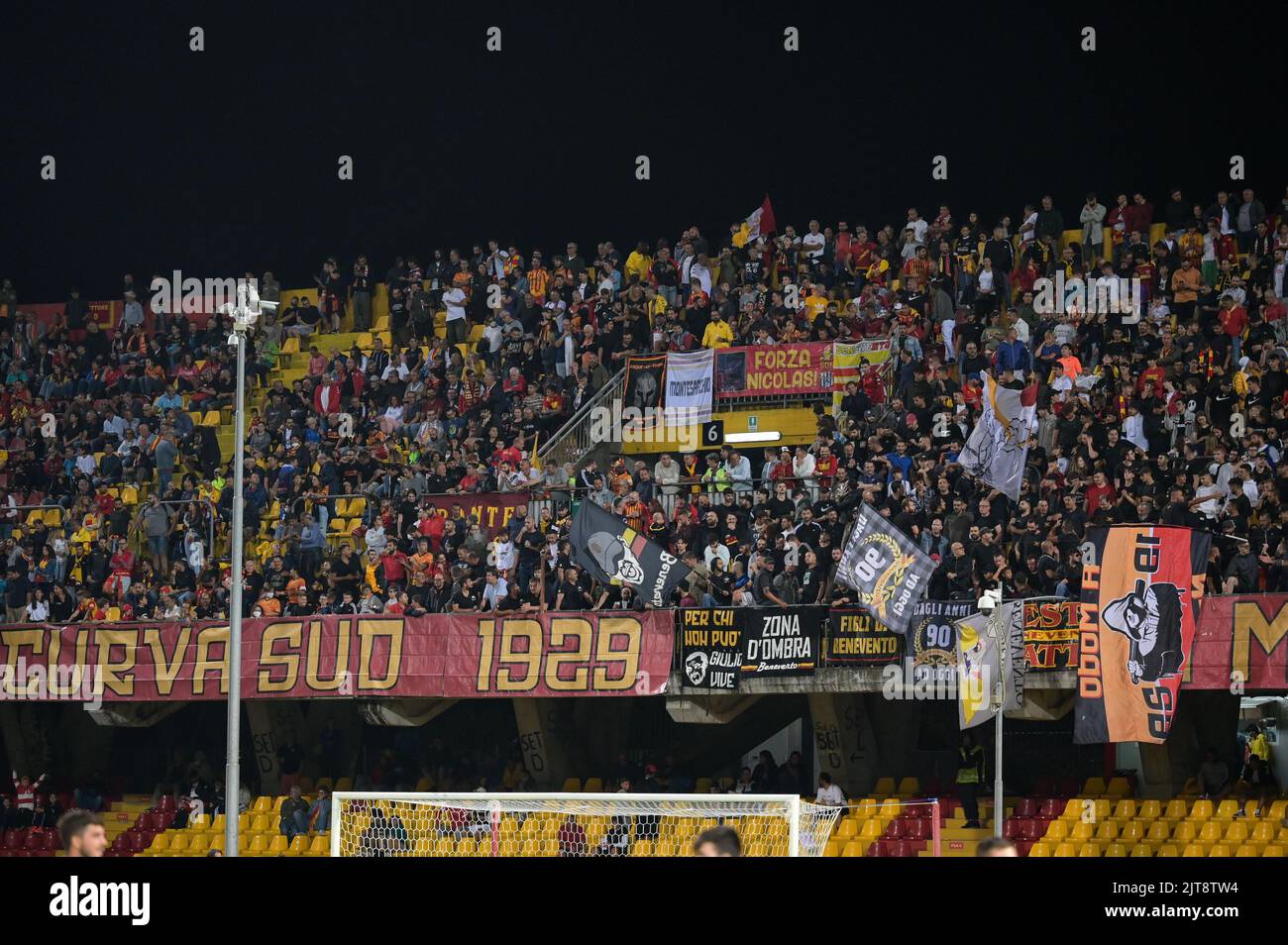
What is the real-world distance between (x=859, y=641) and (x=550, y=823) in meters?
6.74

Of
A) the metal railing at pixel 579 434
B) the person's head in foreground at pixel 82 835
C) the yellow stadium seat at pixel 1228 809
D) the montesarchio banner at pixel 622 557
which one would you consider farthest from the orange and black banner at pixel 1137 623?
the person's head in foreground at pixel 82 835

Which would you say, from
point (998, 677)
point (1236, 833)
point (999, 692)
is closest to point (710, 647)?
point (998, 677)

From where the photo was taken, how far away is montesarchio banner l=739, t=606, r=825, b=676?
27.1 meters

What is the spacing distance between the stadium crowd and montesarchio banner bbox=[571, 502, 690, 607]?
3.43ft

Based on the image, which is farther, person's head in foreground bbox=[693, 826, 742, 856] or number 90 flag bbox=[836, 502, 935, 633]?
number 90 flag bbox=[836, 502, 935, 633]

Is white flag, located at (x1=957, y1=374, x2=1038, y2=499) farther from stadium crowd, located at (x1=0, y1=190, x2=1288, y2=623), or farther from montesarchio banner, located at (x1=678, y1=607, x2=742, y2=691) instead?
montesarchio banner, located at (x1=678, y1=607, x2=742, y2=691)

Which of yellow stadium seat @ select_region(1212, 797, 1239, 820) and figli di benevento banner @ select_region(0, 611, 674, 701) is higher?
figli di benevento banner @ select_region(0, 611, 674, 701)

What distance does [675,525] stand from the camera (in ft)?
97.5

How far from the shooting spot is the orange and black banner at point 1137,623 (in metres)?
23.4

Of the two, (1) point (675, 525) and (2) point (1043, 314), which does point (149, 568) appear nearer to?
(1) point (675, 525)

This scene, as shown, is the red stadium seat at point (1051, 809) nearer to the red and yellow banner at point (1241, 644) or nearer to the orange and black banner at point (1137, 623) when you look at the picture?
the red and yellow banner at point (1241, 644)

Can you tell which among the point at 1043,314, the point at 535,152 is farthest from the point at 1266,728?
the point at 535,152

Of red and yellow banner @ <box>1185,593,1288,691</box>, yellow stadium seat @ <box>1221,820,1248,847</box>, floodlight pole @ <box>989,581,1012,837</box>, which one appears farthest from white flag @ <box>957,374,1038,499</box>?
yellow stadium seat @ <box>1221,820,1248,847</box>

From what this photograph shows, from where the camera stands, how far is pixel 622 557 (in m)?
27.7
